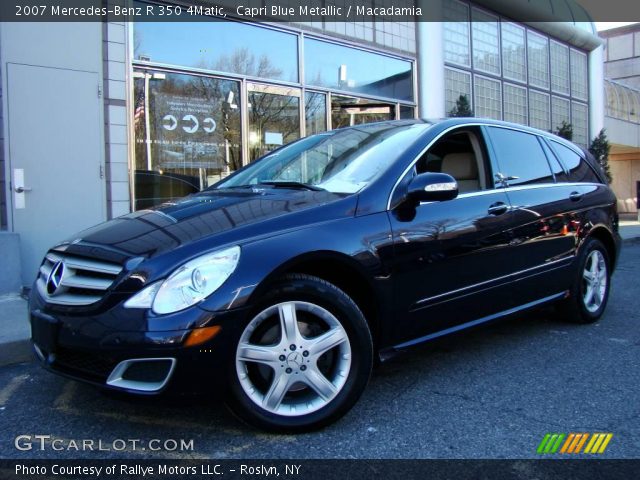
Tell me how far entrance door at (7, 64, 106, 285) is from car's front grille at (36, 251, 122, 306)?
3962 millimetres

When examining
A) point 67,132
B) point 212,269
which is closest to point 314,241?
point 212,269

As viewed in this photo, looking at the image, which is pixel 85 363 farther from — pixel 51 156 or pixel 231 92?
pixel 231 92

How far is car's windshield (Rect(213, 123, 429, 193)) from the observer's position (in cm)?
323

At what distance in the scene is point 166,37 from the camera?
7.57 meters

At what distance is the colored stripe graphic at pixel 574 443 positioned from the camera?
2.52m

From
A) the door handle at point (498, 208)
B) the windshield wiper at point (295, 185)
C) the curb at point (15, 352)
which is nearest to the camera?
the windshield wiper at point (295, 185)

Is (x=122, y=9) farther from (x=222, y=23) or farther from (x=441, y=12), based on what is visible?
(x=441, y=12)

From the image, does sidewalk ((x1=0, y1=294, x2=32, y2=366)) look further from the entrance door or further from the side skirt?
the side skirt

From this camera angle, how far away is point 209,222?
8.84ft

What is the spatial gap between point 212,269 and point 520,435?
5.46 ft

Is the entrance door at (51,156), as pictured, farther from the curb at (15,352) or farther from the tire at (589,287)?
the tire at (589,287)

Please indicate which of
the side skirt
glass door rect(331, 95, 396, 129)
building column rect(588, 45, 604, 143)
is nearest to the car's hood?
the side skirt

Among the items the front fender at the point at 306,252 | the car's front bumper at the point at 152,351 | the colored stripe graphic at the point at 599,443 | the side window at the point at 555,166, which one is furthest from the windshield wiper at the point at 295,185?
the side window at the point at 555,166

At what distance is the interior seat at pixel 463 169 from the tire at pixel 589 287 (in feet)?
4.28
